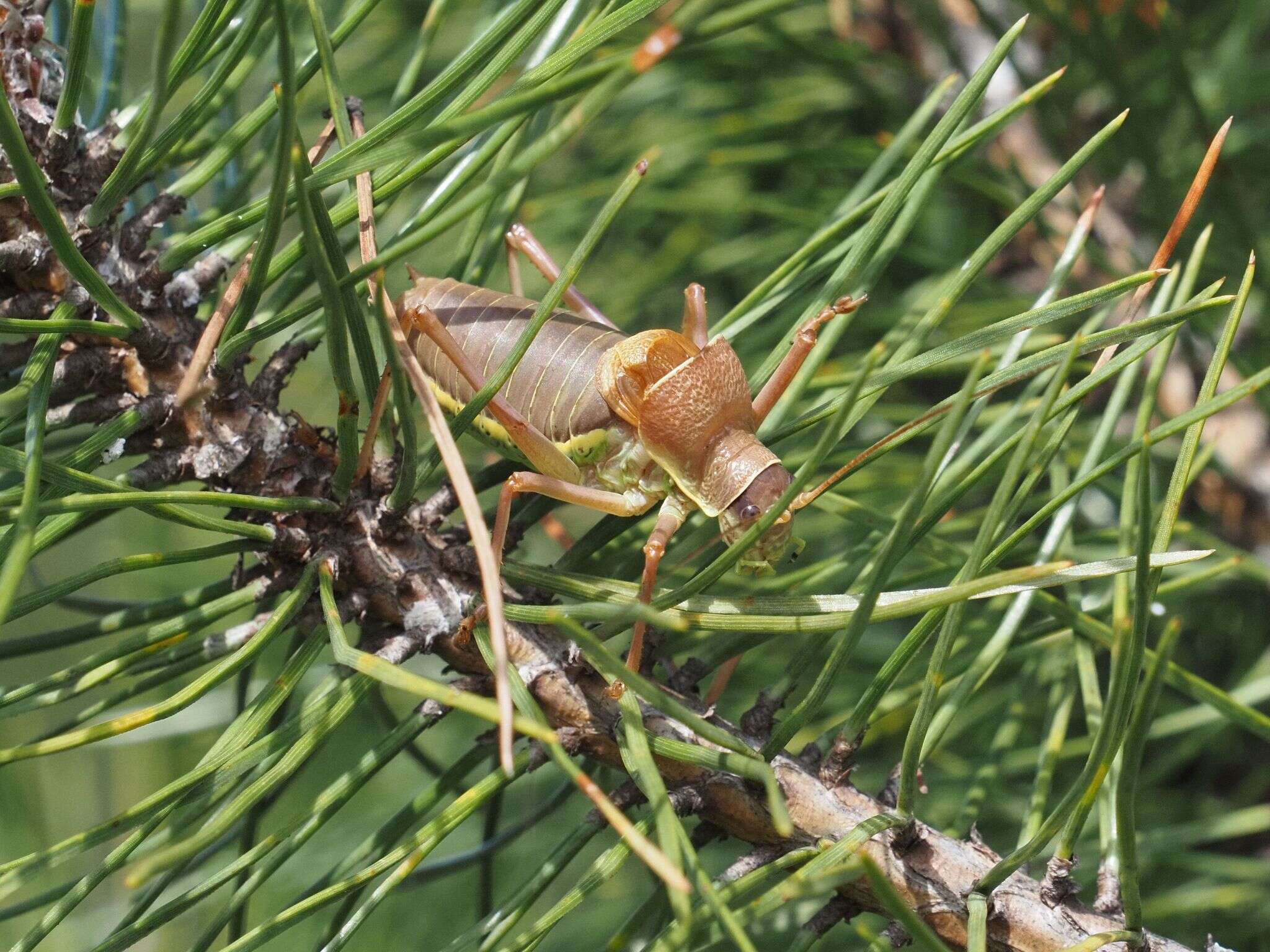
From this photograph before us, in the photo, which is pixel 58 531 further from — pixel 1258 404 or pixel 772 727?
pixel 1258 404

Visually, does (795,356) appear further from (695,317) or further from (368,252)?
(368,252)

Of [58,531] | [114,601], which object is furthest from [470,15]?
[58,531]

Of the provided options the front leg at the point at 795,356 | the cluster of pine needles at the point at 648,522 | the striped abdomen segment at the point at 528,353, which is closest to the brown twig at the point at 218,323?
the cluster of pine needles at the point at 648,522

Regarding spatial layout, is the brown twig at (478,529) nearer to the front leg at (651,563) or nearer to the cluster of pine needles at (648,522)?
the cluster of pine needles at (648,522)

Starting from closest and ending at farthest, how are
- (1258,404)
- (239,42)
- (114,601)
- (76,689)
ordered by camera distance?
(76,689) < (239,42) < (114,601) < (1258,404)

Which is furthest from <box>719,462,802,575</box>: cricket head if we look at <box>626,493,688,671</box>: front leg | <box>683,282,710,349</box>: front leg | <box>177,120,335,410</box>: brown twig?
<box>177,120,335,410</box>: brown twig

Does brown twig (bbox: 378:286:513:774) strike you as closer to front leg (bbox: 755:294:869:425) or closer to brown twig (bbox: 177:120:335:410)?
brown twig (bbox: 177:120:335:410)

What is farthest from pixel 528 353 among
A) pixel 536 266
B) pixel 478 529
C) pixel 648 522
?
pixel 478 529

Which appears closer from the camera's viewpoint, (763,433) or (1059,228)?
(763,433)
